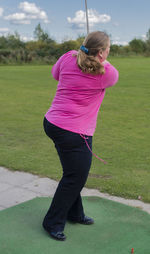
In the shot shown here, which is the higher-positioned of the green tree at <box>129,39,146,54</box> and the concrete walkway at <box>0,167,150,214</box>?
the green tree at <box>129,39,146,54</box>

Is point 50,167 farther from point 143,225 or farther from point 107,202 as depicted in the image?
point 143,225

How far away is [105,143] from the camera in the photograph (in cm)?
719

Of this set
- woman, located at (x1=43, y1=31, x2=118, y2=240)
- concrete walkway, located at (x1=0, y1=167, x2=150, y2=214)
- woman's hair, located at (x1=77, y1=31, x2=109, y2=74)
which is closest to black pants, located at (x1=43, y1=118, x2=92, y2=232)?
woman, located at (x1=43, y1=31, x2=118, y2=240)

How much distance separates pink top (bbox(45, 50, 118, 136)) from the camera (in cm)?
305

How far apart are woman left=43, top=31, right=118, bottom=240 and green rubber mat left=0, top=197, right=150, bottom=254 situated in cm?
18

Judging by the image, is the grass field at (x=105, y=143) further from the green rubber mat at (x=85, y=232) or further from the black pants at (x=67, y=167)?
the black pants at (x=67, y=167)

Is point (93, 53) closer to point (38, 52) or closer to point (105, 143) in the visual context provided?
point (105, 143)

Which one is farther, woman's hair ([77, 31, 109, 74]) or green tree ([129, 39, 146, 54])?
green tree ([129, 39, 146, 54])

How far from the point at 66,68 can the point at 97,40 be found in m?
0.39

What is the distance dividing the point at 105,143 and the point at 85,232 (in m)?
3.74

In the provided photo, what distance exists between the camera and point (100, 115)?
1038 cm

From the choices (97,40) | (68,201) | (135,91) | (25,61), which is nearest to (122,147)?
(68,201)

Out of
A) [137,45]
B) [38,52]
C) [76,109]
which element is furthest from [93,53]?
[137,45]

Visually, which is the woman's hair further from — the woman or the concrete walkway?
the concrete walkway
